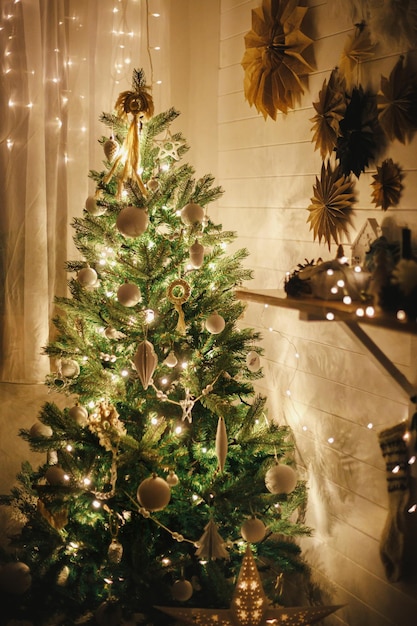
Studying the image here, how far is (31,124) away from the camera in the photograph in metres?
2.55

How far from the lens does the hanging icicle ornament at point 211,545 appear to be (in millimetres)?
1890

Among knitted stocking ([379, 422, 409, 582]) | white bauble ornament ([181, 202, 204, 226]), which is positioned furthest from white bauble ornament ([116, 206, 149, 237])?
knitted stocking ([379, 422, 409, 582])

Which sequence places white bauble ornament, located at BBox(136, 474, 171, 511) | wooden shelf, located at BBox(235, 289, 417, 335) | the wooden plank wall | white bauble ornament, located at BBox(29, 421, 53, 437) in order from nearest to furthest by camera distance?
wooden shelf, located at BBox(235, 289, 417, 335)
white bauble ornament, located at BBox(136, 474, 171, 511)
the wooden plank wall
white bauble ornament, located at BBox(29, 421, 53, 437)

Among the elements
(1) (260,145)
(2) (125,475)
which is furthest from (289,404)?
(1) (260,145)

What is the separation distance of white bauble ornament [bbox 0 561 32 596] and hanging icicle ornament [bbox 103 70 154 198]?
1149 millimetres

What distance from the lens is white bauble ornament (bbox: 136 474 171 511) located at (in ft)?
5.90

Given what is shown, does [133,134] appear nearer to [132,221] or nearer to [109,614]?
[132,221]

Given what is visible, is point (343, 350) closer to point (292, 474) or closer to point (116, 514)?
point (292, 474)

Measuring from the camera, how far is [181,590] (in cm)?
193

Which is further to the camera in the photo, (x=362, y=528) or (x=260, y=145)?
(x=260, y=145)

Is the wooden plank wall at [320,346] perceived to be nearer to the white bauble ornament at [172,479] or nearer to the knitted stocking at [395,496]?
the knitted stocking at [395,496]

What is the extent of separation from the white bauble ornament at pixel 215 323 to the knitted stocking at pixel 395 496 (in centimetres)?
55

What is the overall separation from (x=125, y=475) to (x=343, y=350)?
0.77 metres

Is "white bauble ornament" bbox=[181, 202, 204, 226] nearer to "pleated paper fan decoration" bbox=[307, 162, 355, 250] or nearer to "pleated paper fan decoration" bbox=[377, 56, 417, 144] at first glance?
"pleated paper fan decoration" bbox=[307, 162, 355, 250]
